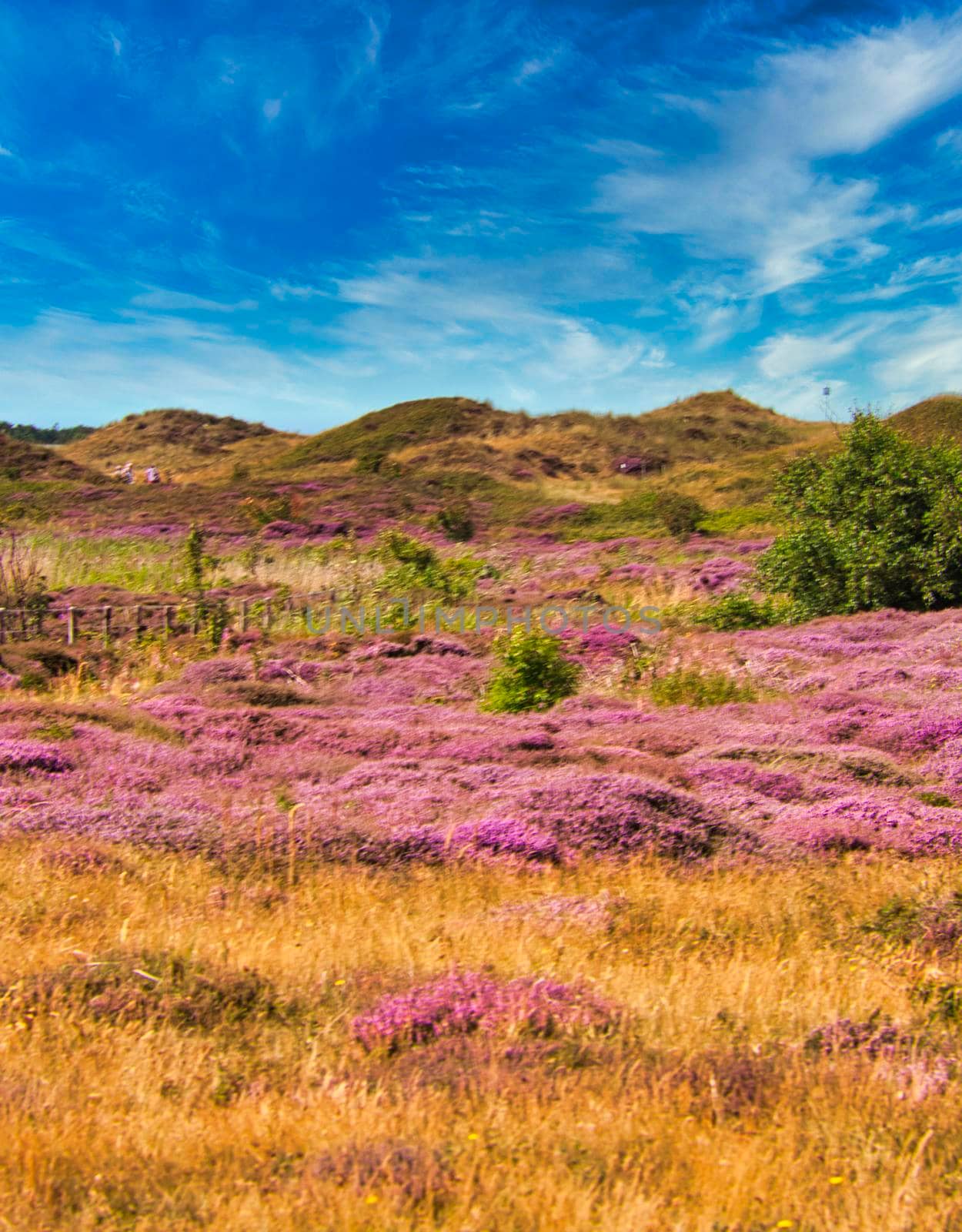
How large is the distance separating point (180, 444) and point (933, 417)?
46.8 m

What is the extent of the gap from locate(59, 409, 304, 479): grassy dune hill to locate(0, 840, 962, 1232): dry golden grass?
50.1m

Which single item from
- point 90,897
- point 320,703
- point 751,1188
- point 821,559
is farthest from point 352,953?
point 821,559

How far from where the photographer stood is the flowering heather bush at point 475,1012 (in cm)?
340

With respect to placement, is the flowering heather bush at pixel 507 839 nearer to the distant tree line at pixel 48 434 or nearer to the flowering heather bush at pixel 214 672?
the flowering heather bush at pixel 214 672

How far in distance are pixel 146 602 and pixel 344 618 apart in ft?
10.9

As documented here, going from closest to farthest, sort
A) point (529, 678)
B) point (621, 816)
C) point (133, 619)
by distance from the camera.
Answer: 1. point (621, 816)
2. point (529, 678)
3. point (133, 619)

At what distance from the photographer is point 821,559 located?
54.8ft

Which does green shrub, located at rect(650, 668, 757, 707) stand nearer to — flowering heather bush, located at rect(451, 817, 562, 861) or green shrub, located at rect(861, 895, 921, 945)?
flowering heather bush, located at rect(451, 817, 562, 861)

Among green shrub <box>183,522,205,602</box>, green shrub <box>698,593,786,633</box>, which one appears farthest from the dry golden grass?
green shrub <box>183,522,205,602</box>

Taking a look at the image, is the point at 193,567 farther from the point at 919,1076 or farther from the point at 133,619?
the point at 919,1076

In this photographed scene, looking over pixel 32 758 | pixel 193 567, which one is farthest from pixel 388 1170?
pixel 193 567

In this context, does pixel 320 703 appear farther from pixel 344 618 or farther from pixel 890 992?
pixel 890 992

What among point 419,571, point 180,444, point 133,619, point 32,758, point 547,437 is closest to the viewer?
point 32,758

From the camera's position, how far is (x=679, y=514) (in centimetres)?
3375
